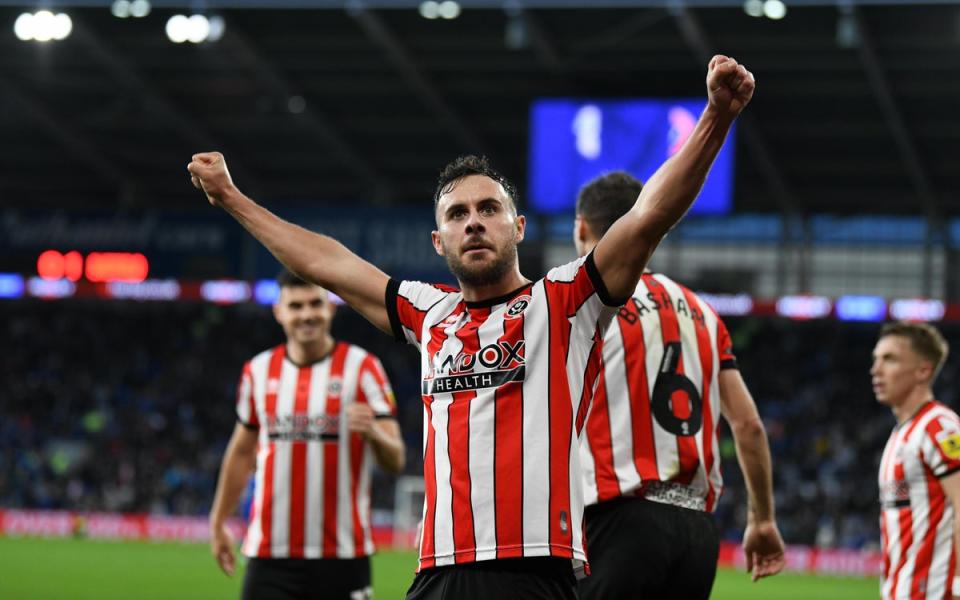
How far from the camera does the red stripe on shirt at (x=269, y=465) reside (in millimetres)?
6422

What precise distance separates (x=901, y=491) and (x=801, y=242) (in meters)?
21.6

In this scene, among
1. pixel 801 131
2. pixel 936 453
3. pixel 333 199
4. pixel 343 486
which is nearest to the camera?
pixel 936 453

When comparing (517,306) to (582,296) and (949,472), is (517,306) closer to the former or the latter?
(582,296)

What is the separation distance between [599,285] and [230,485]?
353cm

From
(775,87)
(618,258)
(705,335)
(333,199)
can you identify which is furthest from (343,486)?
(333,199)

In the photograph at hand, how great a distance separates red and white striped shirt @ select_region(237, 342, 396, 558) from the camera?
6434 millimetres

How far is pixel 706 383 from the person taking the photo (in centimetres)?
489

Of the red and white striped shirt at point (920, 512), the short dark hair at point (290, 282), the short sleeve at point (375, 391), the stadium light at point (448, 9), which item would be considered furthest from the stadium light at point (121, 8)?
the red and white striped shirt at point (920, 512)

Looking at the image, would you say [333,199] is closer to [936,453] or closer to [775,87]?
[775,87]

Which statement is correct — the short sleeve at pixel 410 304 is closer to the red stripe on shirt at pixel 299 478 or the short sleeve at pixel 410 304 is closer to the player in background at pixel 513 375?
the player in background at pixel 513 375

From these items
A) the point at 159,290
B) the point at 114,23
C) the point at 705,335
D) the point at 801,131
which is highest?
the point at 114,23

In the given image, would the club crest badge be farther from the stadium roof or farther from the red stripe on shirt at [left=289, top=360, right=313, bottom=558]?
the stadium roof

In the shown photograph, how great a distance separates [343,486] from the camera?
6.54m

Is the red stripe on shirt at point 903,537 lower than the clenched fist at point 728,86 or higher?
lower
